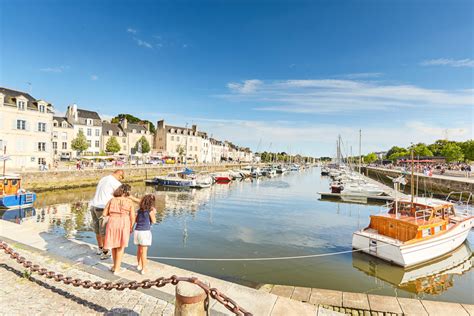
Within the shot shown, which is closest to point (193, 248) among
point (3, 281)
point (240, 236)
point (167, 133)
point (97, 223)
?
point (240, 236)

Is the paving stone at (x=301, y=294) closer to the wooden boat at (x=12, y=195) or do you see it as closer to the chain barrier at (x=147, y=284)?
the chain barrier at (x=147, y=284)

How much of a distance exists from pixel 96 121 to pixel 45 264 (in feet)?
220

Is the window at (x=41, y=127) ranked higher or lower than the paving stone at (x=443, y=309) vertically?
higher

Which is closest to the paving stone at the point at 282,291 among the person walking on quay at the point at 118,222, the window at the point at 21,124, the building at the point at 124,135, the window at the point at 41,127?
the person walking on quay at the point at 118,222

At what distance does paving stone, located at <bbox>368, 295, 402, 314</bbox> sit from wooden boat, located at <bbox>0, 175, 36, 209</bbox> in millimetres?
24074

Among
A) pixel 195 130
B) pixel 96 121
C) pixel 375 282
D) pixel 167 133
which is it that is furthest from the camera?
pixel 195 130

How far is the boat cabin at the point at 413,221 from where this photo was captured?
11.2 m

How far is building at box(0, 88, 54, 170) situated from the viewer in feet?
112

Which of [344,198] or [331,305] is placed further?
[344,198]

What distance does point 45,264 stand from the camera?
20.4 feet

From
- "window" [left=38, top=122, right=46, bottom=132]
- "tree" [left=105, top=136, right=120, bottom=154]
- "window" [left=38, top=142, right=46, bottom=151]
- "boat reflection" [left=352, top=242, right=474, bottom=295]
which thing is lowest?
"boat reflection" [left=352, top=242, right=474, bottom=295]

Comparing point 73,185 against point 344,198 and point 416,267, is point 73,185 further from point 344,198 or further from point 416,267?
point 416,267

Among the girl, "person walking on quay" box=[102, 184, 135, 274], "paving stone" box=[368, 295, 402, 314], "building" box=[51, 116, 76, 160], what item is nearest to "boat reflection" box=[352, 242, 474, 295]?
"paving stone" box=[368, 295, 402, 314]

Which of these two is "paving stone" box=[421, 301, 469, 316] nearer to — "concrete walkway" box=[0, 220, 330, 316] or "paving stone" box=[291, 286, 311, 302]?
"paving stone" box=[291, 286, 311, 302]
